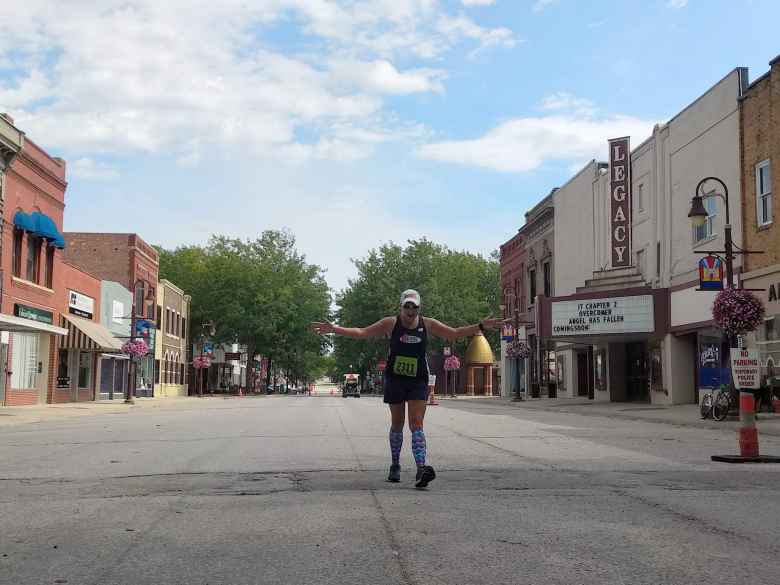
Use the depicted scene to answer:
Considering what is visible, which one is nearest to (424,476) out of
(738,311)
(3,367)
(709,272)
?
(738,311)

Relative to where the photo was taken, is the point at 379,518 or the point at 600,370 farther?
the point at 600,370

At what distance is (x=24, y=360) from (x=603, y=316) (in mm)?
23278

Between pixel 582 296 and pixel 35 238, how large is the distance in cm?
2247

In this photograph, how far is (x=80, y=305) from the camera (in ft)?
139

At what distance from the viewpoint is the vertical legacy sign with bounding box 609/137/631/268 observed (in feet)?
123

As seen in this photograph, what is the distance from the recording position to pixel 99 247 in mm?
54219

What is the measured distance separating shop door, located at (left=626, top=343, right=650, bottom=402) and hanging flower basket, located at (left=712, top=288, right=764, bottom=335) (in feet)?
76.4

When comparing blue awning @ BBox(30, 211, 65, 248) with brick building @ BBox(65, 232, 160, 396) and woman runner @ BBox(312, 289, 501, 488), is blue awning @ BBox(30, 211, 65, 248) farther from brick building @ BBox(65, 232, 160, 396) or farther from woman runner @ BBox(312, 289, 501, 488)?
woman runner @ BBox(312, 289, 501, 488)

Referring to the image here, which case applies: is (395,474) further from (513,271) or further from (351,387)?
(351,387)

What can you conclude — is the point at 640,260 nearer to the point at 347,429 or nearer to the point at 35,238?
the point at 347,429

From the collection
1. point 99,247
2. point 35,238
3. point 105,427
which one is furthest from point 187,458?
point 99,247

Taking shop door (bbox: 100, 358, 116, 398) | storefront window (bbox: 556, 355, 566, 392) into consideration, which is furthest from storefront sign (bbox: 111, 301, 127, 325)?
storefront window (bbox: 556, 355, 566, 392)

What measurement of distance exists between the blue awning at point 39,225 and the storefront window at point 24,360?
402 centimetres

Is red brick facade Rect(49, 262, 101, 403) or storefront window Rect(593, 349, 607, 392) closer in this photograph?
red brick facade Rect(49, 262, 101, 403)
